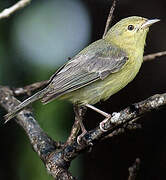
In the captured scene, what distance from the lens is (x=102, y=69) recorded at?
4.07 m

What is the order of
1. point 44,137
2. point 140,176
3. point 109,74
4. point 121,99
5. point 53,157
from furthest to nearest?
point 121,99
point 140,176
point 109,74
point 44,137
point 53,157

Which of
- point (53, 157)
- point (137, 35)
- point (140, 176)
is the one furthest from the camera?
point (140, 176)

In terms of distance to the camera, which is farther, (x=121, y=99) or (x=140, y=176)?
(x=121, y=99)

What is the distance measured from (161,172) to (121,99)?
922 millimetres

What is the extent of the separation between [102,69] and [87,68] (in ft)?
0.53

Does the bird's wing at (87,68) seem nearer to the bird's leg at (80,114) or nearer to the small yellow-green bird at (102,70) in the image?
the small yellow-green bird at (102,70)

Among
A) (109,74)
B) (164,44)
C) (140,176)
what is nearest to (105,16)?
(164,44)

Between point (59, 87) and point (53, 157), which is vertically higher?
point (59, 87)

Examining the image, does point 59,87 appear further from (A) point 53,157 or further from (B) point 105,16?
(B) point 105,16

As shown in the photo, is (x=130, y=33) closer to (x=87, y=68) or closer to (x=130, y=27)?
(x=130, y=27)

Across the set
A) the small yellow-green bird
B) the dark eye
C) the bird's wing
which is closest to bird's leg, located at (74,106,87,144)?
the small yellow-green bird

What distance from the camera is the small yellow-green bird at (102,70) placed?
3854mm

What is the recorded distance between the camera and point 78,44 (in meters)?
5.18

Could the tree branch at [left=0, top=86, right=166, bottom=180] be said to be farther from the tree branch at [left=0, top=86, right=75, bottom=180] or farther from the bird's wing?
the bird's wing
